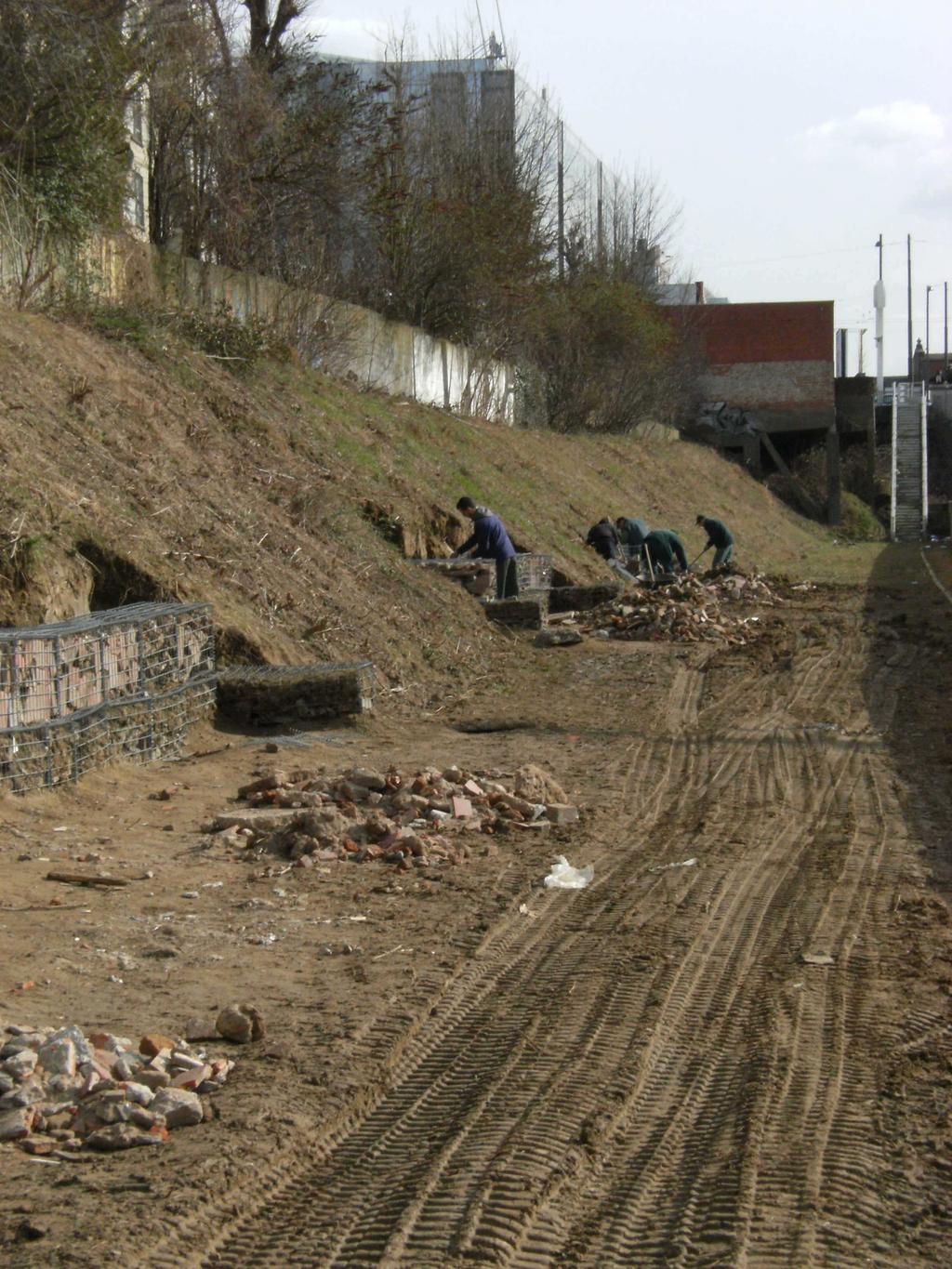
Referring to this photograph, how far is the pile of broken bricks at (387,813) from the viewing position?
7.88m

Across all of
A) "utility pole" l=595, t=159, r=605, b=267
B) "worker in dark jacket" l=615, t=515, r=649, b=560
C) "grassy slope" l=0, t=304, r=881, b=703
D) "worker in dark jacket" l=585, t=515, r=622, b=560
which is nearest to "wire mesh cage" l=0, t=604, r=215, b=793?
"grassy slope" l=0, t=304, r=881, b=703

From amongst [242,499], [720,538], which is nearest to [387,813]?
[242,499]

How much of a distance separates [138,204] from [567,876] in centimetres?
1747

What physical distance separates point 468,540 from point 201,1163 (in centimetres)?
1511

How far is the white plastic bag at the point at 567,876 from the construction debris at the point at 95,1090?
9.04 ft

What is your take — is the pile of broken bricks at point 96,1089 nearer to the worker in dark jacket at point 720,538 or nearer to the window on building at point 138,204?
the window on building at point 138,204

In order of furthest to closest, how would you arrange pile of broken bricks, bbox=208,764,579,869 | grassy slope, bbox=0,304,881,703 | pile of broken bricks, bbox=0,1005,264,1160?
1. grassy slope, bbox=0,304,881,703
2. pile of broken bricks, bbox=208,764,579,869
3. pile of broken bricks, bbox=0,1005,264,1160

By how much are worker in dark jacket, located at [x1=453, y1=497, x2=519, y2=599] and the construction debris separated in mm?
14230

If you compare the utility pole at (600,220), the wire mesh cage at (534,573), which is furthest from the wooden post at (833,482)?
the wire mesh cage at (534,573)

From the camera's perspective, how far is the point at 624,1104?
14.7ft

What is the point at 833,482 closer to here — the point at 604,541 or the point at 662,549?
the point at 662,549

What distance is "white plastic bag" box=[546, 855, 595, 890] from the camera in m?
7.29

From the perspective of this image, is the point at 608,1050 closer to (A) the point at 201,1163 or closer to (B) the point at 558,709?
(A) the point at 201,1163

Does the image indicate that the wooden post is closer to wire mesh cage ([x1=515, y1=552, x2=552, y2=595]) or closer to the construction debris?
wire mesh cage ([x1=515, y1=552, x2=552, y2=595])
